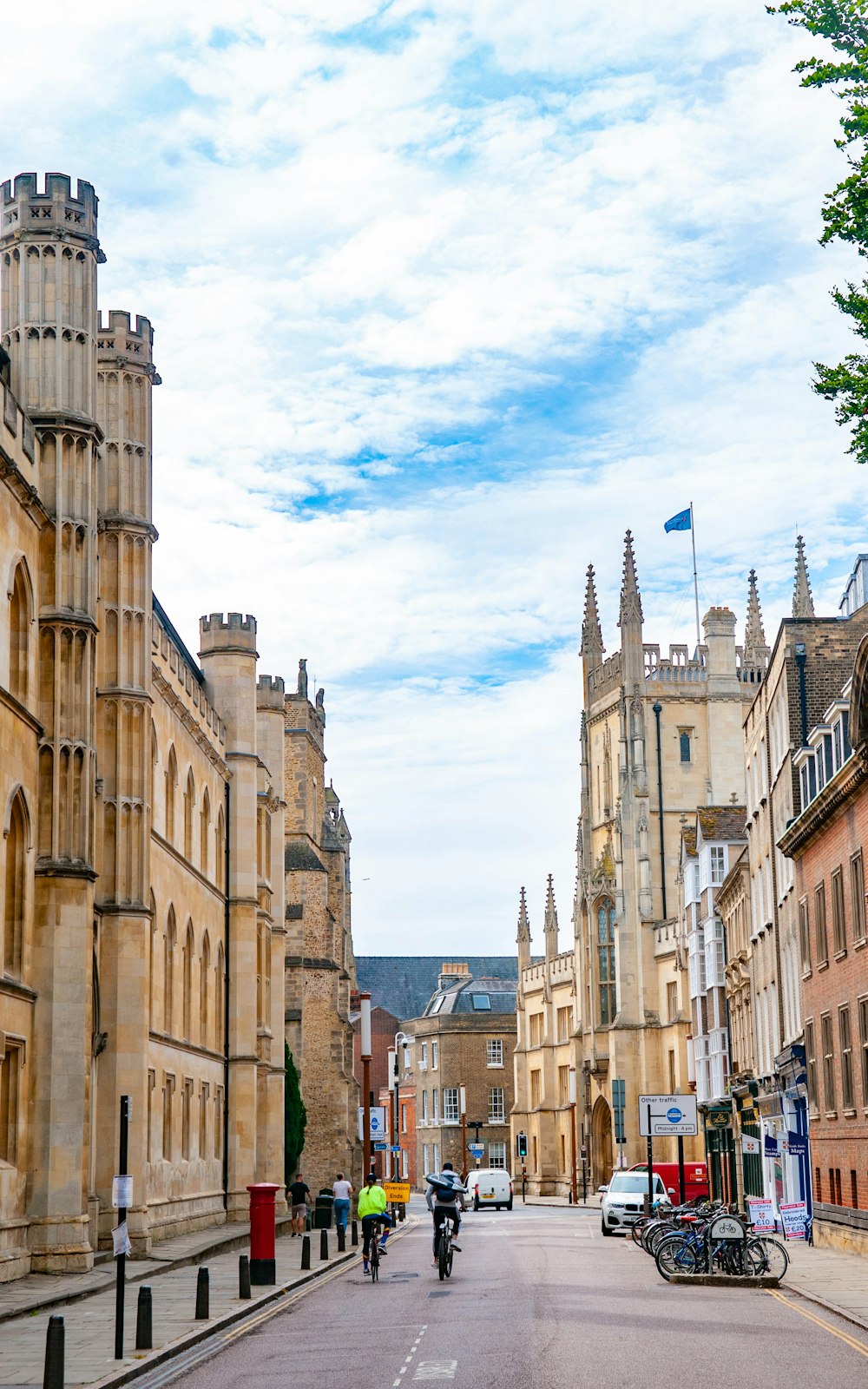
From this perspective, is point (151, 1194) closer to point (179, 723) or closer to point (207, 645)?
point (179, 723)

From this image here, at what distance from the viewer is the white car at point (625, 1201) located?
140 feet

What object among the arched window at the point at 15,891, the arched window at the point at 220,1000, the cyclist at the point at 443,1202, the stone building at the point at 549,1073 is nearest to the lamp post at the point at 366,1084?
the arched window at the point at 220,1000

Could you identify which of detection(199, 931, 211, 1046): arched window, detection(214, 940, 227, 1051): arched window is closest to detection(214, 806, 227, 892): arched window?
detection(214, 940, 227, 1051): arched window

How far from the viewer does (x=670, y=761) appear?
85625 mm

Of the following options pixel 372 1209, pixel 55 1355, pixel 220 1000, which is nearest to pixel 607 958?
pixel 220 1000

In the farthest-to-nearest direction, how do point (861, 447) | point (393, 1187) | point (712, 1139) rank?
point (712, 1139) < point (393, 1187) < point (861, 447)

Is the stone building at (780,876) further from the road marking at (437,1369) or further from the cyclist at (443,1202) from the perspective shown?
the road marking at (437,1369)

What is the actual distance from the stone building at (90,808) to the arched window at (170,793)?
10 centimetres

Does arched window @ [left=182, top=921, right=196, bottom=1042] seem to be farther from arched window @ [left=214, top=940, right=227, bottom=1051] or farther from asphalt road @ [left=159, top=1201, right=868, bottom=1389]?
asphalt road @ [left=159, top=1201, right=868, bottom=1389]

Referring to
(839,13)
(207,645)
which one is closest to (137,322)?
(207,645)

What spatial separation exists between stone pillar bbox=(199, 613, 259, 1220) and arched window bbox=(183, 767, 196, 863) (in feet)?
18.4

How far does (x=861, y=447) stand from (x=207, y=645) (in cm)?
3105

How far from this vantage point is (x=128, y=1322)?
1944 centimetres

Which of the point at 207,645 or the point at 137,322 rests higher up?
the point at 137,322
